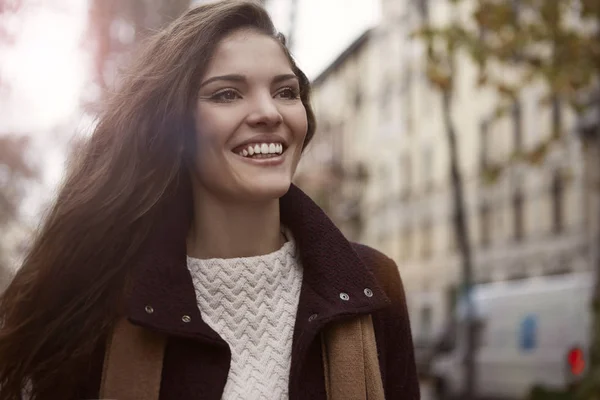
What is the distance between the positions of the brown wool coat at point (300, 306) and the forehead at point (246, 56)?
373mm

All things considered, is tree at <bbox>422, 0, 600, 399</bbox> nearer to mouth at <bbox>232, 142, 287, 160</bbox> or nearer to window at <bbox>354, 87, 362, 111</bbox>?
mouth at <bbox>232, 142, 287, 160</bbox>

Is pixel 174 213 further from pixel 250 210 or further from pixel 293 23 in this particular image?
pixel 293 23

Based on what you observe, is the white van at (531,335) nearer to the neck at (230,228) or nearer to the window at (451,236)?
the neck at (230,228)

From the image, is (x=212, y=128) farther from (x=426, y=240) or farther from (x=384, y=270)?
(x=426, y=240)

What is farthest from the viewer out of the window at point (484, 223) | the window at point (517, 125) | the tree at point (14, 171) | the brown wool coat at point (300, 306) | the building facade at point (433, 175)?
the window at point (484, 223)

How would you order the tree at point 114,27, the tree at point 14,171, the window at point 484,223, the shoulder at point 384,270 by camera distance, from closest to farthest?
1. the shoulder at point 384,270
2. the tree at point 114,27
3. the tree at point 14,171
4. the window at point 484,223

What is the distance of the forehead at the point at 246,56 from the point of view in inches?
99.6

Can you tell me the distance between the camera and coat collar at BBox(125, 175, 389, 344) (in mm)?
2459

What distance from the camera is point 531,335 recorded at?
15.8 m

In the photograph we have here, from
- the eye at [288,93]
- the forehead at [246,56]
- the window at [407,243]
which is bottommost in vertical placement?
the window at [407,243]

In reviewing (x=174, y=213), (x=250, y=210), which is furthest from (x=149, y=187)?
(x=250, y=210)

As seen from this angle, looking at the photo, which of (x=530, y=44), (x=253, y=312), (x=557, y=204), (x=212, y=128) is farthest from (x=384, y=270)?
(x=557, y=204)

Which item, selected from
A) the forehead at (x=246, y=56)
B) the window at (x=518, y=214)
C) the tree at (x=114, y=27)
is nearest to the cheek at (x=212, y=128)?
the forehead at (x=246, y=56)

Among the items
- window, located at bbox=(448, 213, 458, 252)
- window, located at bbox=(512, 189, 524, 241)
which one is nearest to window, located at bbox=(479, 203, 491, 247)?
window, located at bbox=(512, 189, 524, 241)
